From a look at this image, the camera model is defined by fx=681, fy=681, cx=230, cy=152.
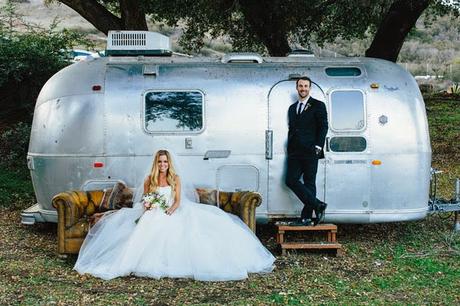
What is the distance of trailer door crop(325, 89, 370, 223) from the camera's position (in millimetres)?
8727

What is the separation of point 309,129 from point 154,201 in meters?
2.17

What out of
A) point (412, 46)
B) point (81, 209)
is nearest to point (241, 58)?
point (81, 209)

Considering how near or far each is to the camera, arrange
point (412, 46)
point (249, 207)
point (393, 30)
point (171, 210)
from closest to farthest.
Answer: point (171, 210) → point (249, 207) → point (393, 30) → point (412, 46)

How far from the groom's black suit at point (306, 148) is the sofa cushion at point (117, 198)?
2.02 m

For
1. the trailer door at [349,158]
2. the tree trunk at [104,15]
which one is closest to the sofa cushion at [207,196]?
the trailer door at [349,158]

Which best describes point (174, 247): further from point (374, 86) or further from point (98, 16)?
point (98, 16)

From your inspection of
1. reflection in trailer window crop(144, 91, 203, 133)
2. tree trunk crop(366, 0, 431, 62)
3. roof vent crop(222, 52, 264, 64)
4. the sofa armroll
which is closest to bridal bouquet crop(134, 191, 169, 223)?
the sofa armroll

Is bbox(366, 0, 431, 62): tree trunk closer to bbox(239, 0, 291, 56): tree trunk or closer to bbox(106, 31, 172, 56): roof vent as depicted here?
bbox(239, 0, 291, 56): tree trunk

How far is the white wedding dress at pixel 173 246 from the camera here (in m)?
7.21

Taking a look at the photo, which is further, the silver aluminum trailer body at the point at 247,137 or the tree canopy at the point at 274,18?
the tree canopy at the point at 274,18

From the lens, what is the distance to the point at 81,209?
8.16 meters

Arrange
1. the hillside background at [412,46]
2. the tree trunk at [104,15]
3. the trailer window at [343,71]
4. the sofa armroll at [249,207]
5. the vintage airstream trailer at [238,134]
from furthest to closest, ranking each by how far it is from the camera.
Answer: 1. the hillside background at [412,46]
2. the tree trunk at [104,15]
3. the trailer window at [343,71]
4. the vintage airstream trailer at [238,134]
5. the sofa armroll at [249,207]

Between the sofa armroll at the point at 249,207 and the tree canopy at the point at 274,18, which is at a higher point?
the tree canopy at the point at 274,18

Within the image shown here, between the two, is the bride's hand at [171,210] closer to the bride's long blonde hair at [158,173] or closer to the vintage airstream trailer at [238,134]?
the bride's long blonde hair at [158,173]
